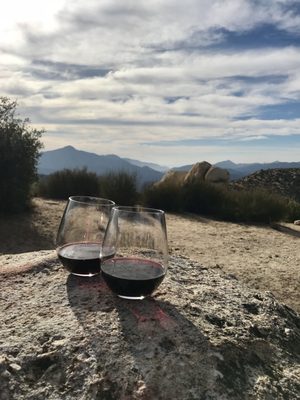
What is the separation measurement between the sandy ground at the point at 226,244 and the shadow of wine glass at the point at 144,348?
13.7ft

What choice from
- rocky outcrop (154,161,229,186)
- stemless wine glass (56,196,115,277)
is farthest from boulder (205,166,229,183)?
stemless wine glass (56,196,115,277)

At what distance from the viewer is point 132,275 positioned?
5.53 ft

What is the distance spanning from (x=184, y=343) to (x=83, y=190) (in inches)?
524

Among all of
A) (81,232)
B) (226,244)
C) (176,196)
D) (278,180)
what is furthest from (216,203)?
(278,180)

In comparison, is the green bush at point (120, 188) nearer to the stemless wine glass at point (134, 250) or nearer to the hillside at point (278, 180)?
the stemless wine glass at point (134, 250)

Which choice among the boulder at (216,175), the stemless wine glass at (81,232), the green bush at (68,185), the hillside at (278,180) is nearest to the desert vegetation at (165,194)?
the green bush at (68,185)

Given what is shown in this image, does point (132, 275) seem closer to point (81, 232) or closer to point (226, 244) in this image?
point (81, 232)

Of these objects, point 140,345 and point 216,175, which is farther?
point 216,175

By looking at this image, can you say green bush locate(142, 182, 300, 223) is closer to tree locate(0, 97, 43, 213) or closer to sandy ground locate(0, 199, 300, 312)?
sandy ground locate(0, 199, 300, 312)

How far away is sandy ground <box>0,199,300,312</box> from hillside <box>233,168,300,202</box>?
1698 cm

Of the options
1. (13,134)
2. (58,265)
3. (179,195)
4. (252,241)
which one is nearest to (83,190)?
(179,195)

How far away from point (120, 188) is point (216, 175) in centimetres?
872

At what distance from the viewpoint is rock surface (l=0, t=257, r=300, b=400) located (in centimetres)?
139

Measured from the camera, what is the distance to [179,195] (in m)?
14.0
